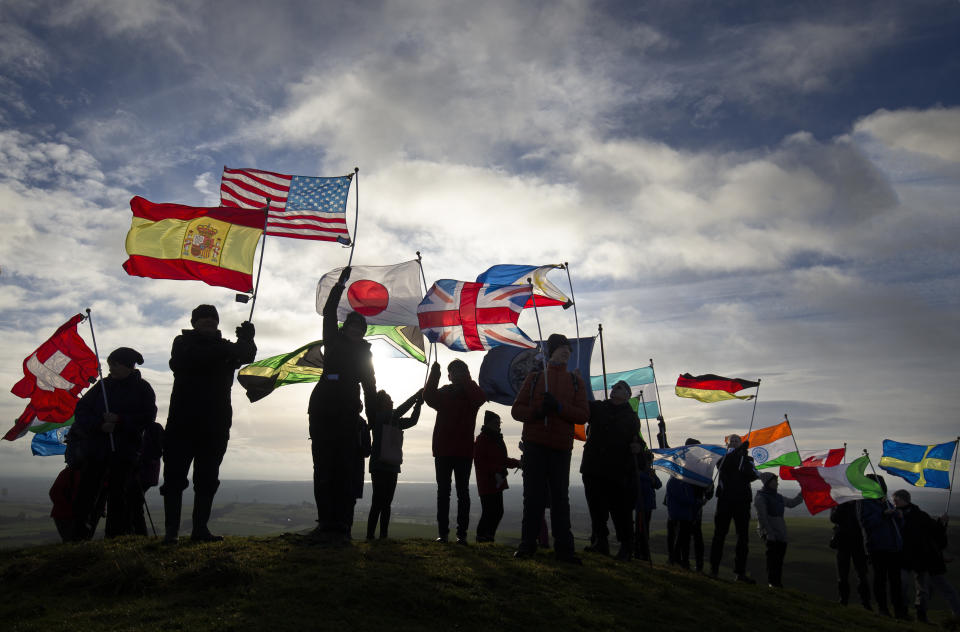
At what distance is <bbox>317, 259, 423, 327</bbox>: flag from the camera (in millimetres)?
13719

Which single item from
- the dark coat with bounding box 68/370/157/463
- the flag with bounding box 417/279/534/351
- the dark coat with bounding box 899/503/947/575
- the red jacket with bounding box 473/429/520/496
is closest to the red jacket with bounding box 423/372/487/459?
the red jacket with bounding box 473/429/520/496

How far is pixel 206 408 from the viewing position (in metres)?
7.96

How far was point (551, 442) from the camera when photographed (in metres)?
8.41

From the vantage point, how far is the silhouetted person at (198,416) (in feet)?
25.9

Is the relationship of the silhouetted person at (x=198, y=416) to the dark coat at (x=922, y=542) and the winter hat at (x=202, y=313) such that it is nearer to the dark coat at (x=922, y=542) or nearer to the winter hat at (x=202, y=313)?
the winter hat at (x=202, y=313)

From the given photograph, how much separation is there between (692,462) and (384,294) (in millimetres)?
7181

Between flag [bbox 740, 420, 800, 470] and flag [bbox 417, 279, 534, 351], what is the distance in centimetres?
1000

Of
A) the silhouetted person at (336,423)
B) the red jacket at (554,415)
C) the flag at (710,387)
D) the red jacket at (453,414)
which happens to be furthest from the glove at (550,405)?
the flag at (710,387)

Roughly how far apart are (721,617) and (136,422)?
7953 millimetres

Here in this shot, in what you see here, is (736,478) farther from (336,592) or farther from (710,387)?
(336,592)

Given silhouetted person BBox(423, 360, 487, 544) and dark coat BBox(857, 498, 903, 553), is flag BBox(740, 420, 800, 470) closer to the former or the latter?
dark coat BBox(857, 498, 903, 553)

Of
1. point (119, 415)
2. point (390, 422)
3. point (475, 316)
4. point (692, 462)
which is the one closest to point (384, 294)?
point (475, 316)

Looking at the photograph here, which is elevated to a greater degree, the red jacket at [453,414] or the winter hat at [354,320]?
the winter hat at [354,320]

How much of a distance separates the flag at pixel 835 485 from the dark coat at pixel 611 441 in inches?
280
